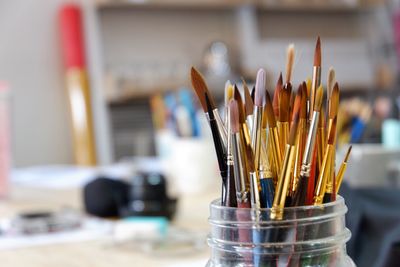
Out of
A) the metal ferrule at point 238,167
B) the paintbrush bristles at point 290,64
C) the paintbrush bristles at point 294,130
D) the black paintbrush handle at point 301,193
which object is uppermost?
the paintbrush bristles at point 290,64

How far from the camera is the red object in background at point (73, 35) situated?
88.0 inches

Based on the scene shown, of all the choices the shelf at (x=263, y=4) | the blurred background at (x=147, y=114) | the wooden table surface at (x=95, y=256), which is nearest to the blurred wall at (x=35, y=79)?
the blurred background at (x=147, y=114)

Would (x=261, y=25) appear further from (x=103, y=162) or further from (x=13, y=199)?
(x=13, y=199)

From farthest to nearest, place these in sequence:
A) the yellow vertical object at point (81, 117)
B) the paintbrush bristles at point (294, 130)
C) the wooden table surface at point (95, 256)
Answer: the yellow vertical object at point (81, 117), the wooden table surface at point (95, 256), the paintbrush bristles at point (294, 130)

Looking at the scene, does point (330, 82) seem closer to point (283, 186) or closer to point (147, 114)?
point (283, 186)

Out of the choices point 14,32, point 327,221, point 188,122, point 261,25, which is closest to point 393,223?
point 327,221

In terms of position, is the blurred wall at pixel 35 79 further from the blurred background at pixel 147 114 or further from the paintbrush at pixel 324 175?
the paintbrush at pixel 324 175

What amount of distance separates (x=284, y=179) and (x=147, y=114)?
215 cm

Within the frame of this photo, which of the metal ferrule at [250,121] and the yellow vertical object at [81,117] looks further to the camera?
the yellow vertical object at [81,117]

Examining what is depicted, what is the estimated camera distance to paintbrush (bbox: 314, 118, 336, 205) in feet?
1.03

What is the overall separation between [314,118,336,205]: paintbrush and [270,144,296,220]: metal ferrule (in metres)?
0.02

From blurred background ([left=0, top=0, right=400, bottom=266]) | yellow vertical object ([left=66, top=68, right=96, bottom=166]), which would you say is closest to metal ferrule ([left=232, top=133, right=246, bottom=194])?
blurred background ([left=0, top=0, right=400, bottom=266])

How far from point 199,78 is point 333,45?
8.31 ft

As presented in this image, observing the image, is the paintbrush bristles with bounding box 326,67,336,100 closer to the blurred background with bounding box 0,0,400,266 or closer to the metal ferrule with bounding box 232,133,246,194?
the metal ferrule with bounding box 232,133,246,194
